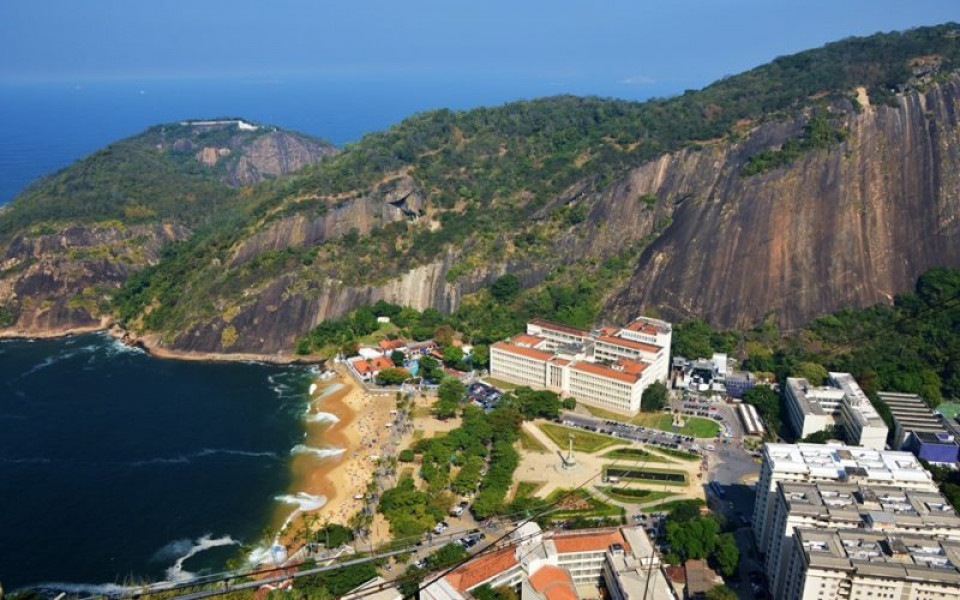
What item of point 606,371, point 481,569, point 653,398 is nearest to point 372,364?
point 606,371

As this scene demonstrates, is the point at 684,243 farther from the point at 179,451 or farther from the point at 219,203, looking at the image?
the point at 219,203

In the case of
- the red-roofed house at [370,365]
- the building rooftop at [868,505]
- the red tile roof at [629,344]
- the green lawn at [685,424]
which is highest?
the red tile roof at [629,344]

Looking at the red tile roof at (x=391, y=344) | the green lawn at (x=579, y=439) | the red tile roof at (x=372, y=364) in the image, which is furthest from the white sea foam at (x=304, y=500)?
the red tile roof at (x=391, y=344)

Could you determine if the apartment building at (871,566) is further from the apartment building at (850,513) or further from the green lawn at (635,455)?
the green lawn at (635,455)

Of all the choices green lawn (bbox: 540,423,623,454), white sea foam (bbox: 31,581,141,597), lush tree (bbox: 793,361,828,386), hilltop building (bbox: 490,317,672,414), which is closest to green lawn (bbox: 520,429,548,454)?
green lawn (bbox: 540,423,623,454)

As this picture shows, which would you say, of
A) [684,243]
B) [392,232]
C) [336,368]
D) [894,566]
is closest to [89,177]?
[392,232]
